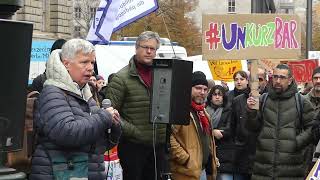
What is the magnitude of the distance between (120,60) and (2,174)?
14244 millimetres

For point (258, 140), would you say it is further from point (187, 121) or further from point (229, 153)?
point (187, 121)

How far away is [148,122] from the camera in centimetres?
711

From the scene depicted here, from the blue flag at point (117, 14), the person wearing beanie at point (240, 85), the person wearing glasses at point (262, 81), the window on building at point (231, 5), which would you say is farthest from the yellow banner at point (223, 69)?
the window on building at point (231, 5)

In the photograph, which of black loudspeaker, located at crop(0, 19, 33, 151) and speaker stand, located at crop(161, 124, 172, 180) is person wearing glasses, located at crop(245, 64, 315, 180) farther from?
black loudspeaker, located at crop(0, 19, 33, 151)

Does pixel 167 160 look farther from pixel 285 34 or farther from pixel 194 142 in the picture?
pixel 285 34

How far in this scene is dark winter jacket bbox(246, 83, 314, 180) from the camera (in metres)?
8.27

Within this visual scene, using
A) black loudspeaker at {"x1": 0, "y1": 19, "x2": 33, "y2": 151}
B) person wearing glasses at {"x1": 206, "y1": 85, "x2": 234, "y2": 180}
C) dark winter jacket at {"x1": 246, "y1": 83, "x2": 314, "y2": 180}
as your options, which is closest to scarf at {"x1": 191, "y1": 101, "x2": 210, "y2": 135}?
dark winter jacket at {"x1": 246, "y1": 83, "x2": 314, "y2": 180}

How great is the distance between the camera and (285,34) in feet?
29.2

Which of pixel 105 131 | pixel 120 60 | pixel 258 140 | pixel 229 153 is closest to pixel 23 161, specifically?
pixel 105 131

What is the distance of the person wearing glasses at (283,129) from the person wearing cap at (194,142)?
75 centimetres

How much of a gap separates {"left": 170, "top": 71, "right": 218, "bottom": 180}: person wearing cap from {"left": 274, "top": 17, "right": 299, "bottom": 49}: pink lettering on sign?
150 centimetres

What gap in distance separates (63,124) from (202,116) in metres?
2.93

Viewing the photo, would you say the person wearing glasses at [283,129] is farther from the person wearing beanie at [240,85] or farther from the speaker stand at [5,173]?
the speaker stand at [5,173]

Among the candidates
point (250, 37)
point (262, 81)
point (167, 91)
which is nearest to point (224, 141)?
point (250, 37)
